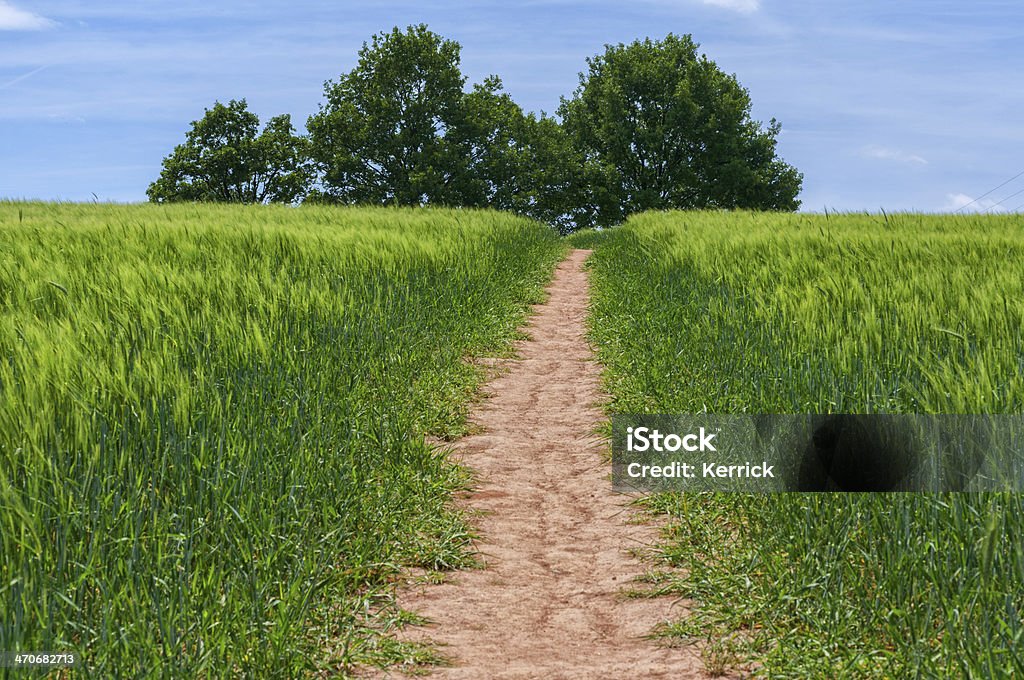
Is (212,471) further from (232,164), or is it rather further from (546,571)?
(232,164)

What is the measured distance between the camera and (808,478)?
14.5 feet

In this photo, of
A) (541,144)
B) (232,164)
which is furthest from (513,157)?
(232,164)

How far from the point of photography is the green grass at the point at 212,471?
10.5 ft

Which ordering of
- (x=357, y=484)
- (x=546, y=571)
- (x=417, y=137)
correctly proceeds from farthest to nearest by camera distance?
(x=417, y=137), (x=357, y=484), (x=546, y=571)

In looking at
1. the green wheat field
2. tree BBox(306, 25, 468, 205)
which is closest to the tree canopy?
tree BBox(306, 25, 468, 205)

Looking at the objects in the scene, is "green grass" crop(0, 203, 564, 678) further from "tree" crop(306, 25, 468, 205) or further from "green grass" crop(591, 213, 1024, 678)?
"tree" crop(306, 25, 468, 205)

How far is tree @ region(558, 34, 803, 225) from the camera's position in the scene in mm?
43031

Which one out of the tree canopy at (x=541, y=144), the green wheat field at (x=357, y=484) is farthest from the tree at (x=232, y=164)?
the green wheat field at (x=357, y=484)

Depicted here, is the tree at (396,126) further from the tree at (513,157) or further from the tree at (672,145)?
the tree at (672,145)

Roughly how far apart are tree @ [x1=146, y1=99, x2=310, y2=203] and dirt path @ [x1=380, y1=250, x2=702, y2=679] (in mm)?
41642

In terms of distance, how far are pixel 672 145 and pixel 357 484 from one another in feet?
135

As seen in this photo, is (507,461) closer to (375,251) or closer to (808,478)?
(808,478)

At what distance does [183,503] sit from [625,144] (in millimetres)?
41599

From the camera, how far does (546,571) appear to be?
4637mm
